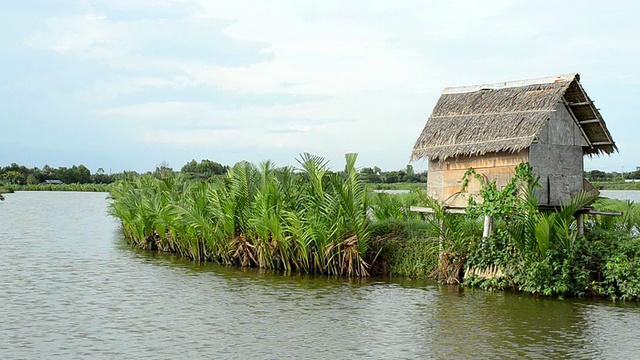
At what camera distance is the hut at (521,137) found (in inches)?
610

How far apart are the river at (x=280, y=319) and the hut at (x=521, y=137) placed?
2.62 m

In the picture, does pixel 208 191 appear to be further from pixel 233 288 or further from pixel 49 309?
pixel 49 309

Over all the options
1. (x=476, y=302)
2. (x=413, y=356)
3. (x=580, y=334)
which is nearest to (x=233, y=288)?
(x=476, y=302)

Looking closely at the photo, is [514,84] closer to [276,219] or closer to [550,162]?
[550,162]

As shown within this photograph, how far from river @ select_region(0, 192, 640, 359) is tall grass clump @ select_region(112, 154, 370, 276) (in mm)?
630

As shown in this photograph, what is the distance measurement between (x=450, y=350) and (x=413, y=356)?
734 mm

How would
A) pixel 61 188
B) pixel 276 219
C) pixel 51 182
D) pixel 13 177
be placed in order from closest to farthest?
pixel 276 219 → pixel 61 188 → pixel 13 177 → pixel 51 182

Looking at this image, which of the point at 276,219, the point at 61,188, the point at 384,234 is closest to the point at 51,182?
the point at 61,188

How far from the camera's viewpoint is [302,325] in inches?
508

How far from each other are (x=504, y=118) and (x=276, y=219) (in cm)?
607

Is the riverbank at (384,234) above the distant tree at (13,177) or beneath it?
beneath

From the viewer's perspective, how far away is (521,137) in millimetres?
15203

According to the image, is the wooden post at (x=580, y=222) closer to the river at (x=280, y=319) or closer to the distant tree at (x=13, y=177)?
the river at (x=280, y=319)

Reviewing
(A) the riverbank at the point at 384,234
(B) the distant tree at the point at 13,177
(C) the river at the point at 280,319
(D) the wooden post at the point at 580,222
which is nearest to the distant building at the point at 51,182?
(B) the distant tree at the point at 13,177
